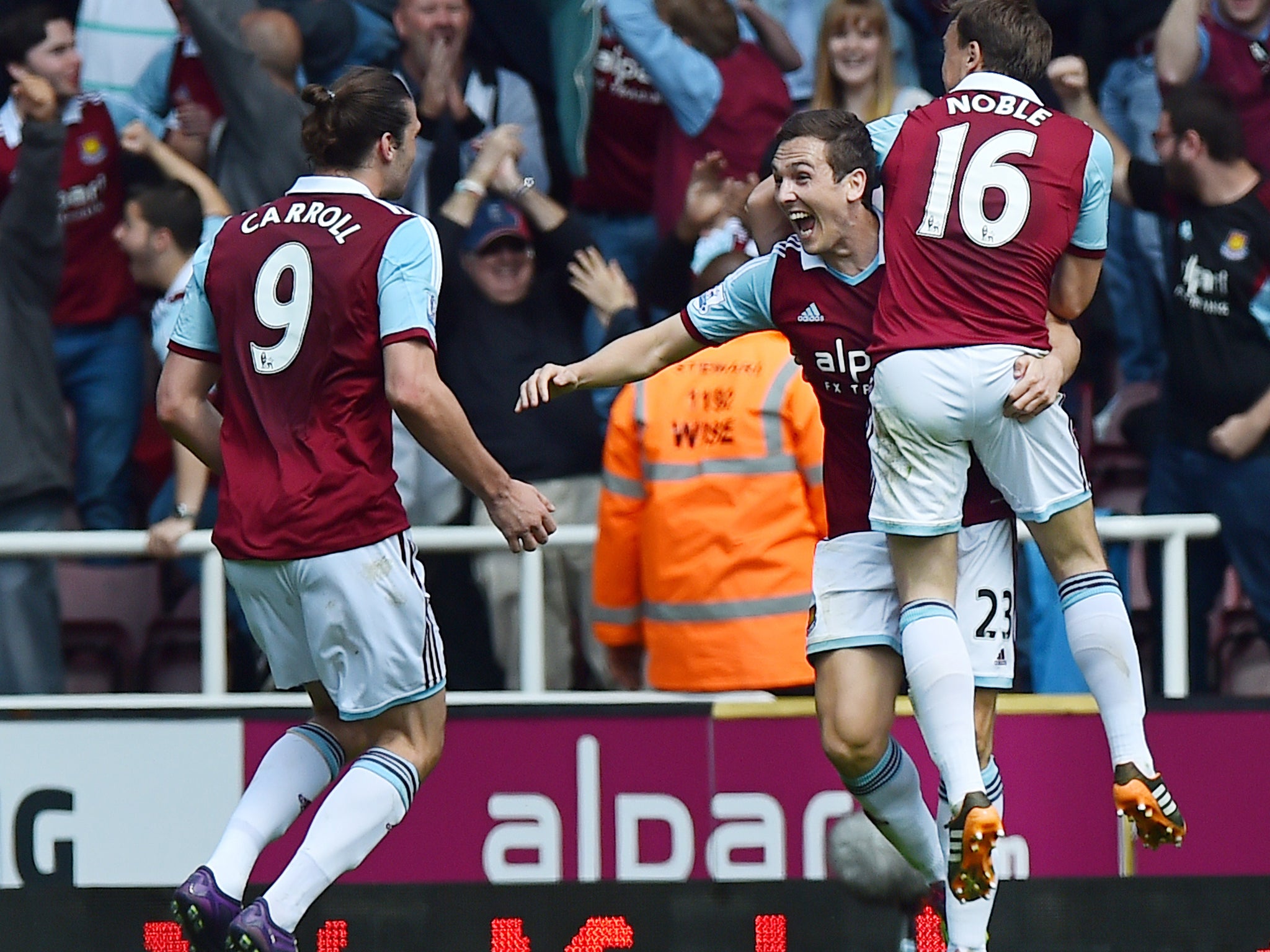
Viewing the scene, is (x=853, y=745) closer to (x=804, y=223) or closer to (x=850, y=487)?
(x=850, y=487)

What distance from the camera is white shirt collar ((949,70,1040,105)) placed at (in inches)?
204

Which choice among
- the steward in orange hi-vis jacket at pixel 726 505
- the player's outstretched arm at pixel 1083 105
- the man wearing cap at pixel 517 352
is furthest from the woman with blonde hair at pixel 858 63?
the steward in orange hi-vis jacket at pixel 726 505

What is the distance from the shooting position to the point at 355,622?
5.08 metres

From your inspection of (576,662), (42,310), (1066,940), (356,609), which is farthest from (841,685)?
(42,310)

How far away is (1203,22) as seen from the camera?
8250 millimetres

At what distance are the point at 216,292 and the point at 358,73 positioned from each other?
2.11 ft

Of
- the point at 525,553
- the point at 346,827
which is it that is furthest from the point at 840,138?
the point at 525,553

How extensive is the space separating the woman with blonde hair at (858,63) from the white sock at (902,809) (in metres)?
3.28

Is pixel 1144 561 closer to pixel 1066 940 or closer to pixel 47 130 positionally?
pixel 1066 940

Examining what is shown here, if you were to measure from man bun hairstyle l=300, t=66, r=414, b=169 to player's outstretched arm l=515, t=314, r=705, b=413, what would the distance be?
73 cm

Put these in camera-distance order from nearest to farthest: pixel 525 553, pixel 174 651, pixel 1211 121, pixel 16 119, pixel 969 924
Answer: pixel 969 924 → pixel 525 553 → pixel 1211 121 → pixel 174 651 → pixel 16 119

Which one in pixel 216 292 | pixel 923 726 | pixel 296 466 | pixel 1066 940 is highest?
pixel 216 292

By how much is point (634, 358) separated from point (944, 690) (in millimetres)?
1222

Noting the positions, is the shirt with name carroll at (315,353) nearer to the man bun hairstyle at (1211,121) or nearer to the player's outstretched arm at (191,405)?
the player's outstretched arm at (191,405)
